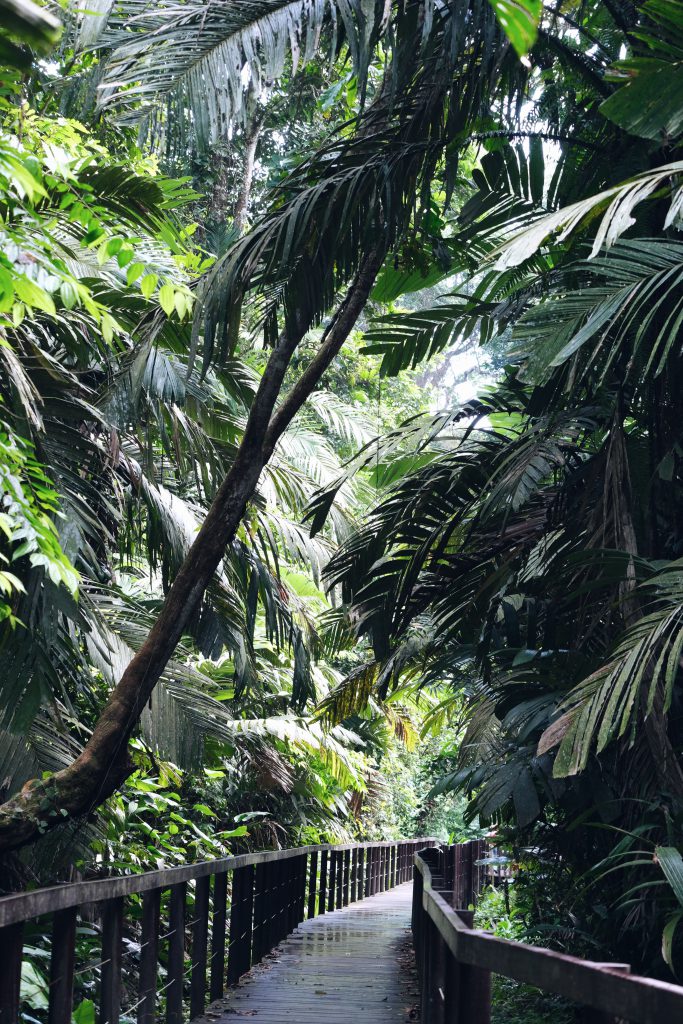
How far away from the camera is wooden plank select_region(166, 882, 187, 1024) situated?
16.3ft

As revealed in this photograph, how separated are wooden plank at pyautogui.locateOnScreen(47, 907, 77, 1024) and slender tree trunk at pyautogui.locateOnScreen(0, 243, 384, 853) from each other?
557 millimetres

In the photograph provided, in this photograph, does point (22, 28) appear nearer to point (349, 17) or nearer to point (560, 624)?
point (349, 17)

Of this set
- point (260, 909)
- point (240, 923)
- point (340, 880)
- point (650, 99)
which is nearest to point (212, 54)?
point (650, 99)

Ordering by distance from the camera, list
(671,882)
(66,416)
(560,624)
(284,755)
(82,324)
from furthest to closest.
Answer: (284,755)
(66,416)
(82,324)
(560,624)
(671,882)

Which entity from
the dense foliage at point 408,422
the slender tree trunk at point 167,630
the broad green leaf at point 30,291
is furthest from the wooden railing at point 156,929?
the broad green leaf at point 30,291

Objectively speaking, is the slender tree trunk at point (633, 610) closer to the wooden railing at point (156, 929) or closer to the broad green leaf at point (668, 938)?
the broad green leaf at point (668, 938)

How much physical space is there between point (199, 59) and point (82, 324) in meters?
1.75

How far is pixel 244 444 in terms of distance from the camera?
459 centimetres

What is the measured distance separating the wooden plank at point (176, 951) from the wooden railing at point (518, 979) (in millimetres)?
1214

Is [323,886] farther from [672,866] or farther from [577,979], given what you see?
[577,979]

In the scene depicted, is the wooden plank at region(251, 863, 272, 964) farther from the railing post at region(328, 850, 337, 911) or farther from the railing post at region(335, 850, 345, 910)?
the railing post at region(335, 850, 345, 910)

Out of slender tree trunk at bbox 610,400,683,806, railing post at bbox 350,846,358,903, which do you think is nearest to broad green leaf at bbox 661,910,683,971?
slender tree trunk at bbox 610,400,683,806

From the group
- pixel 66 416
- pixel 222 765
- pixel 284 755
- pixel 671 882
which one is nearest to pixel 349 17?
pixel 66 416

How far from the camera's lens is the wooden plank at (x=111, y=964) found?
157 inches
